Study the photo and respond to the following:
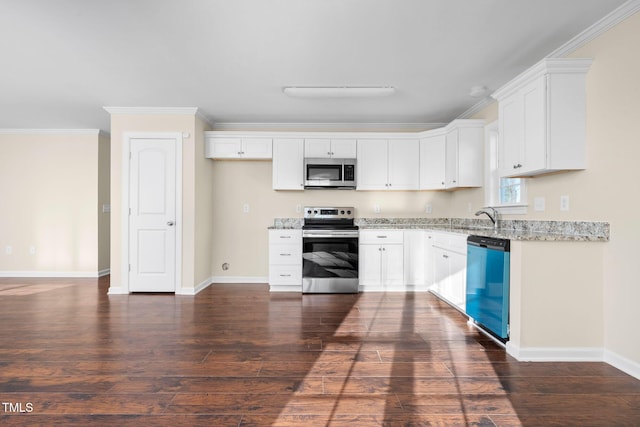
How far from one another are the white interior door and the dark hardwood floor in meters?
0.85

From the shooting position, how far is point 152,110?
441 cm

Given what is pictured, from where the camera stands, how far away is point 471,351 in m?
2.62

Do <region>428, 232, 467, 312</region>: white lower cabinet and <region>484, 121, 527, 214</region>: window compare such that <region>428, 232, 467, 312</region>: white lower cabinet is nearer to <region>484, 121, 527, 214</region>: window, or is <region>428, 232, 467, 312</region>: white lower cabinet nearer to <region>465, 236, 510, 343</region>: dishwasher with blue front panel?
<region>465, 236, 510, 343</region>: dishwasher with blue front panel

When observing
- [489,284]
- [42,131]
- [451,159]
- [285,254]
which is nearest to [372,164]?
[451,159]

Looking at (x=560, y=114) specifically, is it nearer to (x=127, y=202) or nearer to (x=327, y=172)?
(x=327, y=172)

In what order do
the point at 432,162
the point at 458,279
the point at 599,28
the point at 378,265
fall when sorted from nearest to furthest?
the point at 599,28, the point at 458,279, the point at 378,265, the point at 432,162

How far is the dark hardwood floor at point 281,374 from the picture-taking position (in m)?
1.79

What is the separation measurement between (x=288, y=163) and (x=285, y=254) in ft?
4.19

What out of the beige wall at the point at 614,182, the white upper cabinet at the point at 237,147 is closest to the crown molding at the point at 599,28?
the beige wall at the point at 614,182

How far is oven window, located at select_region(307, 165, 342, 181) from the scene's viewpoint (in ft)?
15.9

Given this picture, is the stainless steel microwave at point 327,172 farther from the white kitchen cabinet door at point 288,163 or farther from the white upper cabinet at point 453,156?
the white upper cabinet at point 453,156

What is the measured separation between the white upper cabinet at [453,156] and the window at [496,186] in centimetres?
12

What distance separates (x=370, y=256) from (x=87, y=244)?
182 inches

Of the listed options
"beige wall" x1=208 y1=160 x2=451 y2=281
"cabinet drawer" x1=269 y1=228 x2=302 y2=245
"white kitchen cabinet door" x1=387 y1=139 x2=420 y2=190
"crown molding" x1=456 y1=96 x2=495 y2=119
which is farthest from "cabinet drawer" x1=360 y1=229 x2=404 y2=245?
"crown molding" x1=456 y1=96 x2=495 y2=119
